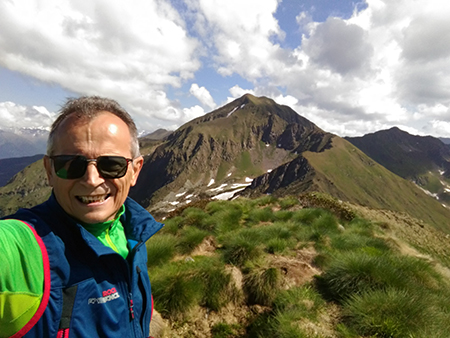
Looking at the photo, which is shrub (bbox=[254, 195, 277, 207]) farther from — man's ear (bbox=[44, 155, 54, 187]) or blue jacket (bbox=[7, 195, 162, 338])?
man's ear (bbox=[44, 155, 54, 187])

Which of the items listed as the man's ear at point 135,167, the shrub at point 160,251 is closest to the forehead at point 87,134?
the man's ear at point 135,167

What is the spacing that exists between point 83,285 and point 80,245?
13.9 inches

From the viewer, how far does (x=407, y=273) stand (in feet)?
18.2

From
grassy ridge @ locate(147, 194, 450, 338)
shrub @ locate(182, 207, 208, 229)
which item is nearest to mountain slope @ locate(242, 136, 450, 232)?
shrub @ locate(182, 207, 208, 229)

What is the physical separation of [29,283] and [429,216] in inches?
9765

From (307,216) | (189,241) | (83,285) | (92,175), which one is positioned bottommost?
(189,241)

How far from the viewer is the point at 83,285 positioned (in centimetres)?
191

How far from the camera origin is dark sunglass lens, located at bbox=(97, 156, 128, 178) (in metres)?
2.33

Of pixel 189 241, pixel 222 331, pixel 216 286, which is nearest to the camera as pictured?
pixel 222 331

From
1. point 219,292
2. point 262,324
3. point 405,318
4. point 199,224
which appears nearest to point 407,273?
point 405,318

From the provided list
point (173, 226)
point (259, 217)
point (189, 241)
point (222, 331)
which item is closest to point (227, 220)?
point (259, 217)

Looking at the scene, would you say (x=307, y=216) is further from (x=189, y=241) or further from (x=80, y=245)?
(x=80, y=245)

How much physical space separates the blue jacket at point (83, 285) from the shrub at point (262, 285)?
3153 mm

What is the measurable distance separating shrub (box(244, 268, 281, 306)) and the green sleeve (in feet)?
14.7
